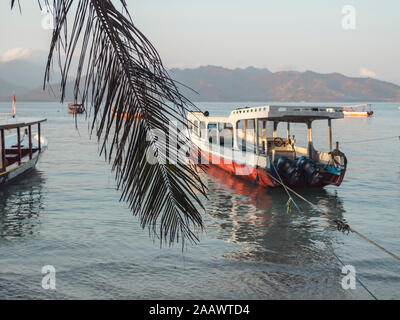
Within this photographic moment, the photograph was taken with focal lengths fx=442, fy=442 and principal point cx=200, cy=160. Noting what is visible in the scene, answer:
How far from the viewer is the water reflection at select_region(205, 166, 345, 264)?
39.4 feet

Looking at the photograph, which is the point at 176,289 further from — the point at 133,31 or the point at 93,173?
the point at 93,173

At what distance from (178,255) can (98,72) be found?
9.15m

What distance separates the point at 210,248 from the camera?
12.2 m

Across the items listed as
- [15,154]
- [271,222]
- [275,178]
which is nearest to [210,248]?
[271,222]

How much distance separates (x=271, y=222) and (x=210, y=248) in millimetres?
3943

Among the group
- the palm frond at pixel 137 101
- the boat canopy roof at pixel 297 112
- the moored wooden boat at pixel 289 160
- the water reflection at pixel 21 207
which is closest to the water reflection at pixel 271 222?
the moored wooden boat at pixel 289 160

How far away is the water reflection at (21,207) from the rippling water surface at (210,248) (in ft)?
0.13

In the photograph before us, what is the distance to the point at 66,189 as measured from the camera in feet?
72.0

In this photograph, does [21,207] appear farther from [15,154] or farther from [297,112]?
[297,112]

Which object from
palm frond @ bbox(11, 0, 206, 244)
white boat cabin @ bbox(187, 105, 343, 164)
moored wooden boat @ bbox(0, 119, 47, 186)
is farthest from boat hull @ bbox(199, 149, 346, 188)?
palm frond @ bbox(11, 0, 206, 244)

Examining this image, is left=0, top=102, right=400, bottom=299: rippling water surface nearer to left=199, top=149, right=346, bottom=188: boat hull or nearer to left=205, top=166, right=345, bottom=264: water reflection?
left=205, top=166, right=345, bottom=264: water reflection

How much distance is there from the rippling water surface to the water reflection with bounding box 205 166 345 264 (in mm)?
36

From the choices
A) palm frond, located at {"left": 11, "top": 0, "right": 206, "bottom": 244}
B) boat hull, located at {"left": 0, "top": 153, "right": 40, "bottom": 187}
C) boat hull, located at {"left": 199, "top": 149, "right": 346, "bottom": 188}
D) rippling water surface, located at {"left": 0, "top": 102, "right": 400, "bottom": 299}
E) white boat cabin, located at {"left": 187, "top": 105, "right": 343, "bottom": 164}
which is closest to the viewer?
palm frond, located at {"left": 11, "top": 0, "right": 206, "bottom": 244}

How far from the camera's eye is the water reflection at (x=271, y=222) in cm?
1200
